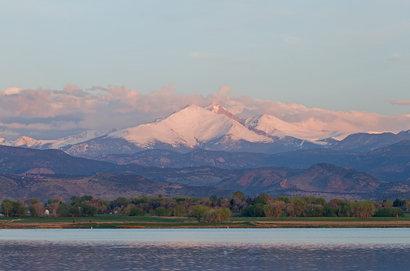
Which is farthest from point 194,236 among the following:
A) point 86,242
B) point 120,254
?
point 120,254

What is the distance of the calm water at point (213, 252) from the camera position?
103m

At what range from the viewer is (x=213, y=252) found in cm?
12419

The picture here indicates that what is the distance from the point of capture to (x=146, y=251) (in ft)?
418

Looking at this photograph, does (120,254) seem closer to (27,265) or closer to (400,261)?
(27,265)

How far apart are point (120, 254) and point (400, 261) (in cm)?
3353

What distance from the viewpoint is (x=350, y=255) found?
117688 millimetres

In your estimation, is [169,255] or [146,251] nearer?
[169,255]

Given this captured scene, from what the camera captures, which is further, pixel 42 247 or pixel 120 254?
pixel 42 247

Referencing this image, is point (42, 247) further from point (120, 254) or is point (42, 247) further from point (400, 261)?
point (400, 261)

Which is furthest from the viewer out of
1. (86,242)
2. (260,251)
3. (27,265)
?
(86,242)

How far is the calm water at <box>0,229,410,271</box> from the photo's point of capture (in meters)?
103

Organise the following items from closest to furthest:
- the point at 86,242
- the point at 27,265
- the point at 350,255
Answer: the point at 27,265 → the point at 350,255 → the point at 86,242

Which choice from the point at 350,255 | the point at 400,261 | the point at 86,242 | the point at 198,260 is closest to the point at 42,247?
the point at 86,242

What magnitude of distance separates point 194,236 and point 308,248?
41968 mm
